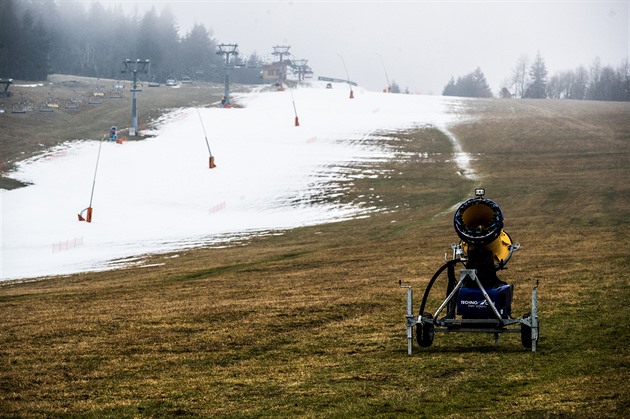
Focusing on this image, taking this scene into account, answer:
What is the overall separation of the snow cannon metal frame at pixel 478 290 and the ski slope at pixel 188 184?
82.8 ft

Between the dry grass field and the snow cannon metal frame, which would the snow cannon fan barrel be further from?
the dry grass field

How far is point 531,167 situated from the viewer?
6525 cm

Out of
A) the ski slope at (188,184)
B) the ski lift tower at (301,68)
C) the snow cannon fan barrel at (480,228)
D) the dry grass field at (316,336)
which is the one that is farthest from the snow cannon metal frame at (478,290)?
the ski lift tower at (301,68)

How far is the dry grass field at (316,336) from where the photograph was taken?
13.0 meters

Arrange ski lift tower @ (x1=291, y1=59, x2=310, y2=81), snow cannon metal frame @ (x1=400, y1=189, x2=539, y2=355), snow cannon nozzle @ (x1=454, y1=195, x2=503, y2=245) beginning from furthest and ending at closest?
ski lift tower @ (x1=291, y1=59, x2=310, y2=81)
snow cannon nozzle @ (x1=454, y1=195, x2=503, y2=245)
snow cannon metal frame @ (x1=400, y1=189, x2=539, y2=355)

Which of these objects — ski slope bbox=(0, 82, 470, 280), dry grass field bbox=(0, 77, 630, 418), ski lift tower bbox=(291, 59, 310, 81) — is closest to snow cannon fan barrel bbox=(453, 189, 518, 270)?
dry grass field bbox=(0, 77, 630, 418)

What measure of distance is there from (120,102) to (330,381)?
11065 centimetres

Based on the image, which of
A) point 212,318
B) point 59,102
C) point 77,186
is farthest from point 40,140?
point 212,318

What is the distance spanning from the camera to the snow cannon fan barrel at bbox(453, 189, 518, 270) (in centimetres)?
1554

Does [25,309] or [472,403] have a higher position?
[472,403]

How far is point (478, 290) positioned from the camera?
1531cm

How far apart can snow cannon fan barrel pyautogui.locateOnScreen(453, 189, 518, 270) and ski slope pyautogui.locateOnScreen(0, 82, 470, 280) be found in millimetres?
25480

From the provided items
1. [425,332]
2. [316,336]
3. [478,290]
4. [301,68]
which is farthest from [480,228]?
[301,68]

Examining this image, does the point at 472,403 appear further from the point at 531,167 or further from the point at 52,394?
the point at 531,167
